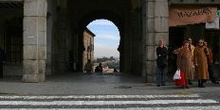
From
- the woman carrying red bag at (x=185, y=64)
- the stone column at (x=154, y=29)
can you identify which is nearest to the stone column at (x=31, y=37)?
the stone column at (x=154, y=29)

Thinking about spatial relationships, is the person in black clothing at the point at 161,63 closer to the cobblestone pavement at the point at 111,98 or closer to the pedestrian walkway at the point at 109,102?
the cobblestone pavement at the point at 111,98

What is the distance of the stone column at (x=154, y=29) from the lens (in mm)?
20422

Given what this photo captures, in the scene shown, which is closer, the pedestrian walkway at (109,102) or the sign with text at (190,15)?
the pedestrian walkway at (109,102)

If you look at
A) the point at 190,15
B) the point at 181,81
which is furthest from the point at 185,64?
the point at 190,15

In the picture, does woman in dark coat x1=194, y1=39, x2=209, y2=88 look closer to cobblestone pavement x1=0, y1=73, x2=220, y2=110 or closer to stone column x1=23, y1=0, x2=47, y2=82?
cobblestone pavement x1=0, y1=73, x2=220, y2=110

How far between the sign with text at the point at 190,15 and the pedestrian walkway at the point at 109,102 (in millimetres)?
6782

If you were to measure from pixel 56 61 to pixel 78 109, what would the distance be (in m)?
16.2

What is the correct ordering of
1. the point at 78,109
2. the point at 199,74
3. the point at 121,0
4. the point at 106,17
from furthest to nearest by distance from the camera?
the point at 106,17, the point at 121,0, the point at 199,74, the point at 78,109

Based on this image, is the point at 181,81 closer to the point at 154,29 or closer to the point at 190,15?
the point at 154,29

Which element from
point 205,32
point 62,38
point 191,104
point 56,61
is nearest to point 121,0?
point 62,38

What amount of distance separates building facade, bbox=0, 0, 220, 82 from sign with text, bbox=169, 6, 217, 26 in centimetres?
22

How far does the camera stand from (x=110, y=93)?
15.5 meters

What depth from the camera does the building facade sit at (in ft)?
67.5

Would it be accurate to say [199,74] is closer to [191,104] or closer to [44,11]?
[191,104]
